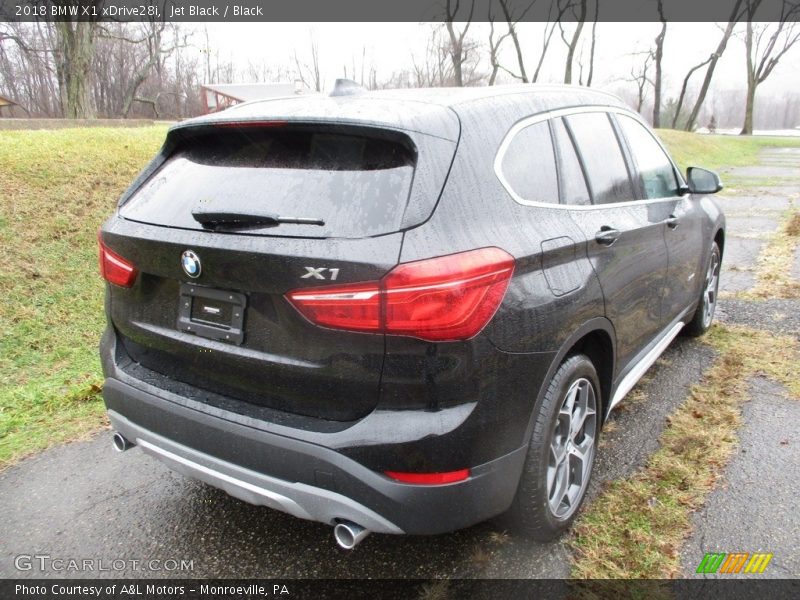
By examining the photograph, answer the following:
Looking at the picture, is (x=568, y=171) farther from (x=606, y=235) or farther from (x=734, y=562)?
(x=734, y=562)

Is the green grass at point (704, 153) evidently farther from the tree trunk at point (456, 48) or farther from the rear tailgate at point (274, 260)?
the rear tailgate at point (274, 260)

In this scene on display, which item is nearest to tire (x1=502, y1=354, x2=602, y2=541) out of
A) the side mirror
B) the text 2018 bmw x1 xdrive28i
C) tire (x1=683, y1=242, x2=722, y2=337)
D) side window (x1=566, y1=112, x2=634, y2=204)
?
the text 2018 bmw x1 xdrive28i

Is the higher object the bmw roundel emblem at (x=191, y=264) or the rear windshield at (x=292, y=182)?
the rear windshield at (x=292, y=182)

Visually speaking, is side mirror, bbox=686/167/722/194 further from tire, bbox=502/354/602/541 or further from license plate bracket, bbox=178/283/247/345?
license plate bracket, bbox=178/283/247/345

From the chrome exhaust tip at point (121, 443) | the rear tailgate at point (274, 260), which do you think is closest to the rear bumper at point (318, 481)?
the rear tailgate at point (274, 260)

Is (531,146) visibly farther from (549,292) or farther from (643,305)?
(643,305)

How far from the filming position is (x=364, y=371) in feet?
5.94

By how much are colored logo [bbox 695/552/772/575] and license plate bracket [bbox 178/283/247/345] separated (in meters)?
2.01

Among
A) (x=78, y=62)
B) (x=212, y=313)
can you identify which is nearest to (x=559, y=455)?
(x=212, y=313)

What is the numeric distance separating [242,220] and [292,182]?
0.22 metres

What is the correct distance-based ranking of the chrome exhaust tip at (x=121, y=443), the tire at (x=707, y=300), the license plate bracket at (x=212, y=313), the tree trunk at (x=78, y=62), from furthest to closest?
the tree trunk at (x=78, y=62) → the tire at (x=707, y=300) → the chrome exhaust tip at (x=121, y=443) → the license plate bracket at (x=212, y=313)

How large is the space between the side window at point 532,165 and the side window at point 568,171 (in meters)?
0.06

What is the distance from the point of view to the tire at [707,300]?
4.48m

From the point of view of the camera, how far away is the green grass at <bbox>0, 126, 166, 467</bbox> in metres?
3.66
